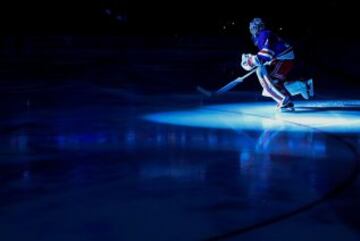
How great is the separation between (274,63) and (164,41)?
2691cm

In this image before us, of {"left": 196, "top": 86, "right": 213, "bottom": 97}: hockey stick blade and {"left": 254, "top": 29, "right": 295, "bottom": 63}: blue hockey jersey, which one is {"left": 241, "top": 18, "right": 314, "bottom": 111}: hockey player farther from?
{"left": 196, "top": 86, "right": 213, "bottom": 97}: hockey stick blade

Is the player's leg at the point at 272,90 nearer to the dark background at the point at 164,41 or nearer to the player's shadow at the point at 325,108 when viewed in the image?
the player's shadow at the point at 325,108

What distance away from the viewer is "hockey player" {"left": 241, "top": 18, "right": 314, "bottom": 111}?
11891 millimetres

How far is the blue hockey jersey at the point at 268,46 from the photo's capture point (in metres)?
11.9

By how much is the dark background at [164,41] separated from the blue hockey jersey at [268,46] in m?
5.55

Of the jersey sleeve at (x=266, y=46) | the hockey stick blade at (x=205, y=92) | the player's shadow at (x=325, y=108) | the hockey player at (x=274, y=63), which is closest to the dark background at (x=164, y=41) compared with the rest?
the hockey stick blade at (x=205, y=92)

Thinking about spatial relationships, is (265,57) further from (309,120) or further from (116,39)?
(116,39)

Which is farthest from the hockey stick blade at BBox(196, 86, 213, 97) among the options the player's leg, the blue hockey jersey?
the blue hockey jersey

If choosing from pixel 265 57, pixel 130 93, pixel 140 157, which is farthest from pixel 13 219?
pixel 130 93

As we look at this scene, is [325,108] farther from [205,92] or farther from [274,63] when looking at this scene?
[205,92]

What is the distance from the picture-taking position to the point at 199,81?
64.7ft

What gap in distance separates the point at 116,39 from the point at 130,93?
24.3 m

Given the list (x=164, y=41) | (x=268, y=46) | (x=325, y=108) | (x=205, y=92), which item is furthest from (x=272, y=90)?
(x=164, y=41)

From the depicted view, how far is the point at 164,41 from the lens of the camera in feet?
128
